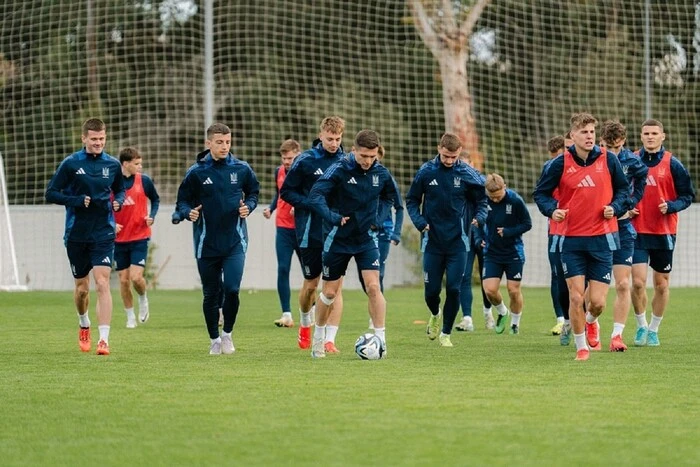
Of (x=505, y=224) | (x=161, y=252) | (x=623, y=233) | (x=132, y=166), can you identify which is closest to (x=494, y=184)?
(x=505, y=224)

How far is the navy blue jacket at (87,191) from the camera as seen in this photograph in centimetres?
1238

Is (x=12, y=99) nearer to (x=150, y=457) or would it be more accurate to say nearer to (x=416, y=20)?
(x=416, y=20)

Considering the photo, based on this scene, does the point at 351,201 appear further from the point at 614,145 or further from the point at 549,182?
the point at 614,145

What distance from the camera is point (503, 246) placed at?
1534cm

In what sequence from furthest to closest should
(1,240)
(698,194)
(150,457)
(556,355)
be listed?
(698,194)
(1,240)
(556,355)
(150,457)

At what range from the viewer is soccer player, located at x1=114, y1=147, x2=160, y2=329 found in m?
16.8

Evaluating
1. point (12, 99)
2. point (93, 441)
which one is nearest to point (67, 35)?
point (12, 99)

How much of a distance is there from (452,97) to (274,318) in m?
11.9

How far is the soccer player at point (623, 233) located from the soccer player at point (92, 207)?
4568mm

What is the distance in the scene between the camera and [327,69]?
31.5 meters

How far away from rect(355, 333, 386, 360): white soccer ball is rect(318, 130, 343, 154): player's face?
6.07 feet

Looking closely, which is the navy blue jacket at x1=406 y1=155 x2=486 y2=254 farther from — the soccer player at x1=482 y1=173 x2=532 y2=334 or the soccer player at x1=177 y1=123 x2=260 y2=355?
the soccer player at x1=482 y1=173 x2=532 y2=334

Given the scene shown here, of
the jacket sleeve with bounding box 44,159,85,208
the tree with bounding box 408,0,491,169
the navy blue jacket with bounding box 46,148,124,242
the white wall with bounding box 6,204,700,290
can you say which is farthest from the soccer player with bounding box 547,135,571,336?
the tree with bounding box 408,0,491,169

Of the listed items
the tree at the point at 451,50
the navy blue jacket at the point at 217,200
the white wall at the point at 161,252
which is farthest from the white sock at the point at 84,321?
the tree at the point at 451,50
